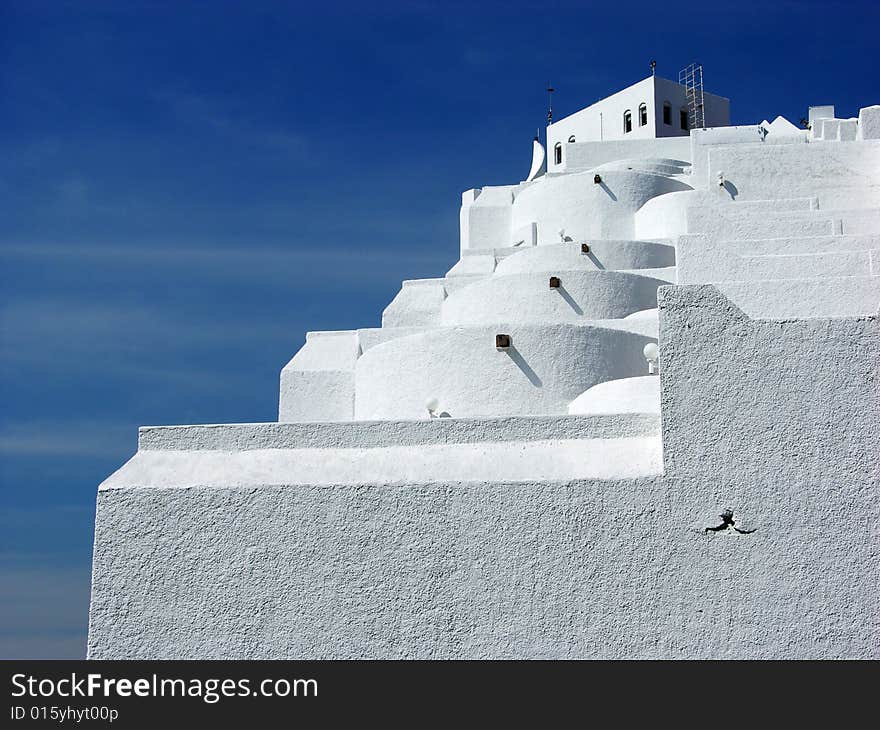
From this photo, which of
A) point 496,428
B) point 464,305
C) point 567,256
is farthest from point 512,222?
point 496,428

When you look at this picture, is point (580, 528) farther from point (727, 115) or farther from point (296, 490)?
point (727, 115)

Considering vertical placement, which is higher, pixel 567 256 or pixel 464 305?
pixel 567 256

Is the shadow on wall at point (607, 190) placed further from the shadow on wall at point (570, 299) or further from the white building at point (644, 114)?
the white building at point (644, 114)

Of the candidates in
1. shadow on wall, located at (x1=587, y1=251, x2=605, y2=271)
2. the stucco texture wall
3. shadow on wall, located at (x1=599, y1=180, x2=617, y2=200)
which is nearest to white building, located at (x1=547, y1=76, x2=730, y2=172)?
shadow on wall, located at (x1=599, y1=180, x2=617, y2=200)

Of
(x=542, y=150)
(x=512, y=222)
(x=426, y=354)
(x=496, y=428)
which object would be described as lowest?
(x=496, y=428)

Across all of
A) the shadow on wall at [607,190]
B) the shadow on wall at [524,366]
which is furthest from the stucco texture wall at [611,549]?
the shadow on wall at [607,190]

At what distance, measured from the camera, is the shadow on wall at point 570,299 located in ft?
61.3

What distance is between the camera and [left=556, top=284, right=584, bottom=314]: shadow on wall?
61.3ft

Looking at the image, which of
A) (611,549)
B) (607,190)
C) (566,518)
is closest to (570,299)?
(607,190)

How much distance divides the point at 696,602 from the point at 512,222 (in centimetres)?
1735

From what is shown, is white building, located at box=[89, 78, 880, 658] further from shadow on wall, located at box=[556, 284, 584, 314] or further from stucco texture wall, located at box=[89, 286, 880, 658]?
shadow on wall, located at box=[556, 284, 584, 314]

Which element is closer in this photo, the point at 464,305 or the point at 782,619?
the point at 782,619

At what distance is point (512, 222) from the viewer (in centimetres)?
2689

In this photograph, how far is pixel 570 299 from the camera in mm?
18750
